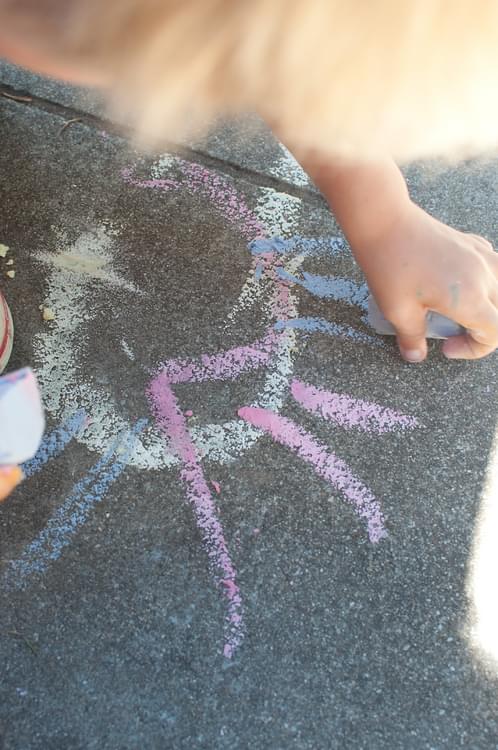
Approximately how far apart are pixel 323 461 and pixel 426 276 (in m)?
0.40

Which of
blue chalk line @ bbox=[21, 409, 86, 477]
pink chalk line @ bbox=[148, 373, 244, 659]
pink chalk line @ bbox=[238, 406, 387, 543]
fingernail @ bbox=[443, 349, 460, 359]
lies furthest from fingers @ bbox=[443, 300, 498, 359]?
blue chalk line @ bbox=[21, 409, 86, 477]

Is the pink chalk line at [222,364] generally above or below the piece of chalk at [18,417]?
below

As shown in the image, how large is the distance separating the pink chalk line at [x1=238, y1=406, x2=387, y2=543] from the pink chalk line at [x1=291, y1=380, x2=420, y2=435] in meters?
0.06

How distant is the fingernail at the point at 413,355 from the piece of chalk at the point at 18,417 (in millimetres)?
745

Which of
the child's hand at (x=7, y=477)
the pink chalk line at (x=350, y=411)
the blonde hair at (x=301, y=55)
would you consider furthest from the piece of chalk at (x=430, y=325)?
the blonde hair at (x=301, y=55)

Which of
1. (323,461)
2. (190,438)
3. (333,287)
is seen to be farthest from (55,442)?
(333,287)

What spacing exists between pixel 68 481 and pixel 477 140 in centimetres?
99

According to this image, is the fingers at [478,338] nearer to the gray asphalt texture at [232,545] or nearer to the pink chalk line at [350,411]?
the gray asphalt texture at [232,545]

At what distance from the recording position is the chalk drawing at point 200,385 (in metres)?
1.21

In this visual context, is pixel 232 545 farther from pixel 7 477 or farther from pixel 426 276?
pixel 426 276

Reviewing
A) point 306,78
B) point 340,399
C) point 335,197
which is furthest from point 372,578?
point 306,78

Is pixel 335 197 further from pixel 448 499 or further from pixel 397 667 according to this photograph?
pixel 397 667

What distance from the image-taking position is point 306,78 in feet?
1.15

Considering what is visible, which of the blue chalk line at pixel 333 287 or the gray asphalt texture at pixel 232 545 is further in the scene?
the blue chalk line at pixel 333 287
